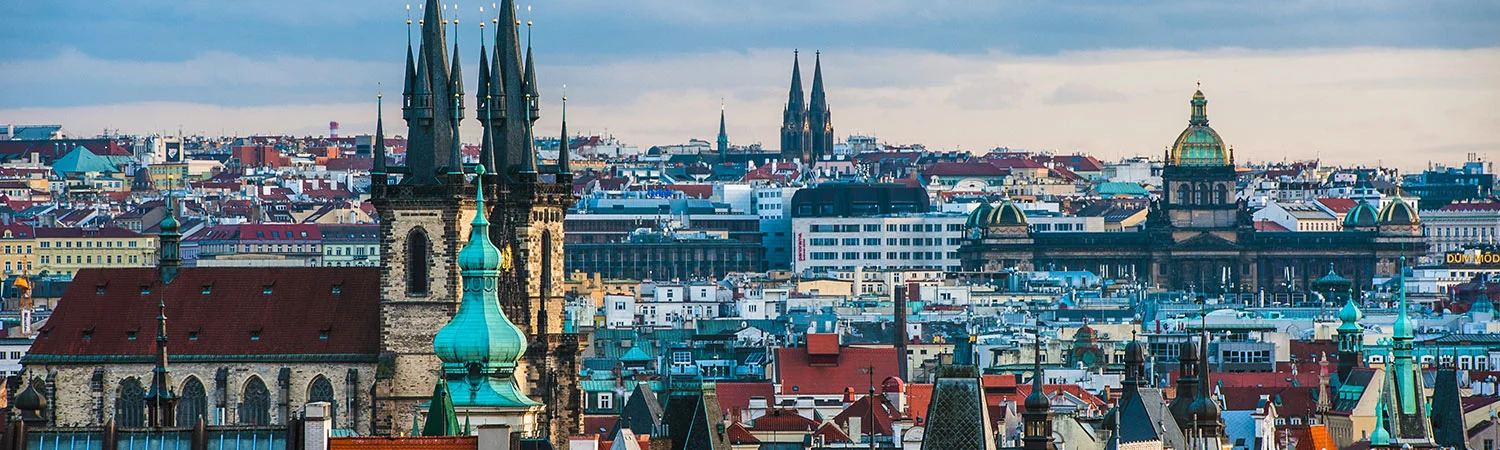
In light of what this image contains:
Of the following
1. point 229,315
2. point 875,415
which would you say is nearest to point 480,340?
point 229,315

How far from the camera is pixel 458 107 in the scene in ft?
256

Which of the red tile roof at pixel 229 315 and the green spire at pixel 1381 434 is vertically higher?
the red tile roof at pixel 229 315

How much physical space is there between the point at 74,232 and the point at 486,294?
143 meters

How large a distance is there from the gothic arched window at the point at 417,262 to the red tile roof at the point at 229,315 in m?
0.92

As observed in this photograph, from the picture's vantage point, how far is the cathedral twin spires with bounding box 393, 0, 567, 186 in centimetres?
7781

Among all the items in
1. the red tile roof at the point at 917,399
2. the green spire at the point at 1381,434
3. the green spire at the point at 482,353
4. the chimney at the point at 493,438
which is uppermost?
the green spire at the point at 482,353

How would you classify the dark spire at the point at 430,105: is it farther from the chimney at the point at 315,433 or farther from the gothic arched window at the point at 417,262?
the chimney at the point at 315,433

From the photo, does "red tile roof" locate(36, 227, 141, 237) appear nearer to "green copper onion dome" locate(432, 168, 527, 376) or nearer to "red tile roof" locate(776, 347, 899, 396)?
"red tile roof" locate(776, 347, 899, 396)

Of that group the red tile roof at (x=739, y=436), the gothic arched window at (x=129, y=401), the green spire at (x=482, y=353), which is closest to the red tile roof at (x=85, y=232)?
the red tile roof at (x=739, y=436)

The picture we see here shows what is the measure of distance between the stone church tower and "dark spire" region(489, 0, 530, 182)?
0.06 ft

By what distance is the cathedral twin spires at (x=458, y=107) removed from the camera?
77812mm

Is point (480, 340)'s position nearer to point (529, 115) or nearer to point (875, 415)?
point (529, 115)

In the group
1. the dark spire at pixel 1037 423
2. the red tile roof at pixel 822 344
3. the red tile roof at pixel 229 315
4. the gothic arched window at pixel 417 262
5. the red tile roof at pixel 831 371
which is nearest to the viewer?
the dark spire at pixel 1037 423

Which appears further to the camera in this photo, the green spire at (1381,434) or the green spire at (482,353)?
the green spire at (1381,434)
